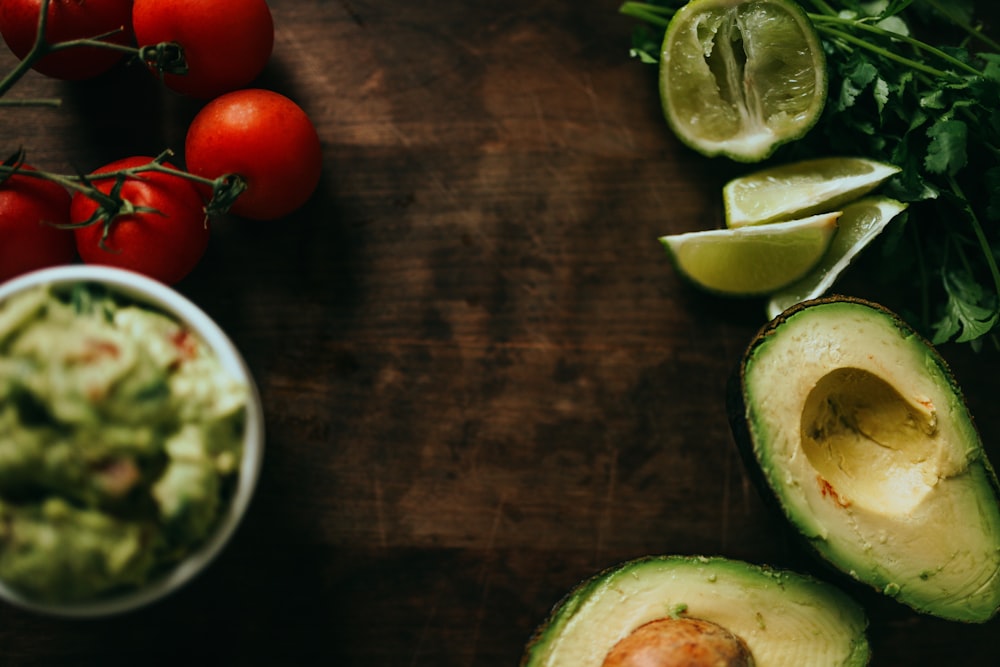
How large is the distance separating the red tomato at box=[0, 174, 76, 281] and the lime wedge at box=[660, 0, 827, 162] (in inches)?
35.6

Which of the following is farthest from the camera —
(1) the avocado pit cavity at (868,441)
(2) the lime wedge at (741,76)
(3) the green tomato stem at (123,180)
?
(2) the lime wedge at (741,76)

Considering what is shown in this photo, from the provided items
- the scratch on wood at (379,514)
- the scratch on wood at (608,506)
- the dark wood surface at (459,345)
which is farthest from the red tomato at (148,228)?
the scratch on wood at (608,506)

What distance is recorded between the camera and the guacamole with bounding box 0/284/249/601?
2.74 ft

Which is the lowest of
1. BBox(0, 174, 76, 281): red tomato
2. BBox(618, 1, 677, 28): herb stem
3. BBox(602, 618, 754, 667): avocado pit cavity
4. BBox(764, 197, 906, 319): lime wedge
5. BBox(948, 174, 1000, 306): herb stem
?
BBox(602, 618, 754, 667): avocado pit cavity

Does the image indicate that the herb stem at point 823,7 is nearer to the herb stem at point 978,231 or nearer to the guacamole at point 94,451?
the herb stem at point 978,231

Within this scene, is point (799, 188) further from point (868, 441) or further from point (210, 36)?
point (210, 36)

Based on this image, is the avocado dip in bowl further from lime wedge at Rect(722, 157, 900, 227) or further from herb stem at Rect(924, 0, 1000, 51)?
herb stem at Rect(924, 0, 1000, 51)

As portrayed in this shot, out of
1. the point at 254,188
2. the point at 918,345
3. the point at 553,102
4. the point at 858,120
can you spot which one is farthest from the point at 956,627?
the point at 254,188

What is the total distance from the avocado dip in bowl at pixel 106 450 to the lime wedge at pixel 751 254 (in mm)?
702

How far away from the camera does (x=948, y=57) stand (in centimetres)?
121

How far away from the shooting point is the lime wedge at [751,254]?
1.26m

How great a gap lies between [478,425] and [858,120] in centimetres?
74

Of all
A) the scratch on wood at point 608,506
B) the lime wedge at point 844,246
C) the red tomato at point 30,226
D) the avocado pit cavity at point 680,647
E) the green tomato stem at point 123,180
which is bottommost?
the scratch on wood at point 608,506

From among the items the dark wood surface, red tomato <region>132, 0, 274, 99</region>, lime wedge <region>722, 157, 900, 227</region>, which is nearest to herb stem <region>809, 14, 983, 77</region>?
lime wedge <region>722, 157, 900, 227</region>
